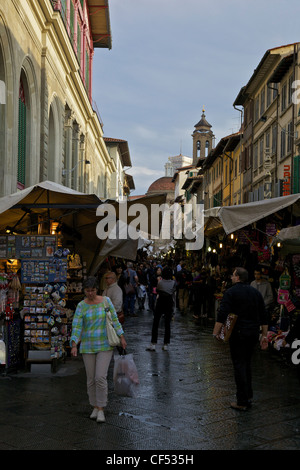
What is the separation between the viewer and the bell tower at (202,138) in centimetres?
9031

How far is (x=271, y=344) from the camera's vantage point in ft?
37.2

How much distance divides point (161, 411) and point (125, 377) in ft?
2.00

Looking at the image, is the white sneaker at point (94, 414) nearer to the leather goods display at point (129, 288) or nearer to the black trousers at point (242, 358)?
the black trousers at point (242, 358)

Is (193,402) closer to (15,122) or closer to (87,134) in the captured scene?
(15,122)

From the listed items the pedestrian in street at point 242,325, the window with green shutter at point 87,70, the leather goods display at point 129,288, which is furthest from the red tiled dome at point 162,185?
the pedestrian in street at point 242,325

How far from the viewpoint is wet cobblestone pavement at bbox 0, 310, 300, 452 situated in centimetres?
567

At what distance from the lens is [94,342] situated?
6.61m

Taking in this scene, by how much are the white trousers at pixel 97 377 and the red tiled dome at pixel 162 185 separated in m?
139

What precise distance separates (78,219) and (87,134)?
73.0ft

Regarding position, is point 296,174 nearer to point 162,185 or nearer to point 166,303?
point 166,303

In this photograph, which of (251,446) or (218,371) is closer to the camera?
(251,446)

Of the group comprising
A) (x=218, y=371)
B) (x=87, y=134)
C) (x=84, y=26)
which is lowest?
(x=218, y=371)

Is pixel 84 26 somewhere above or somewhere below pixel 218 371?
above
